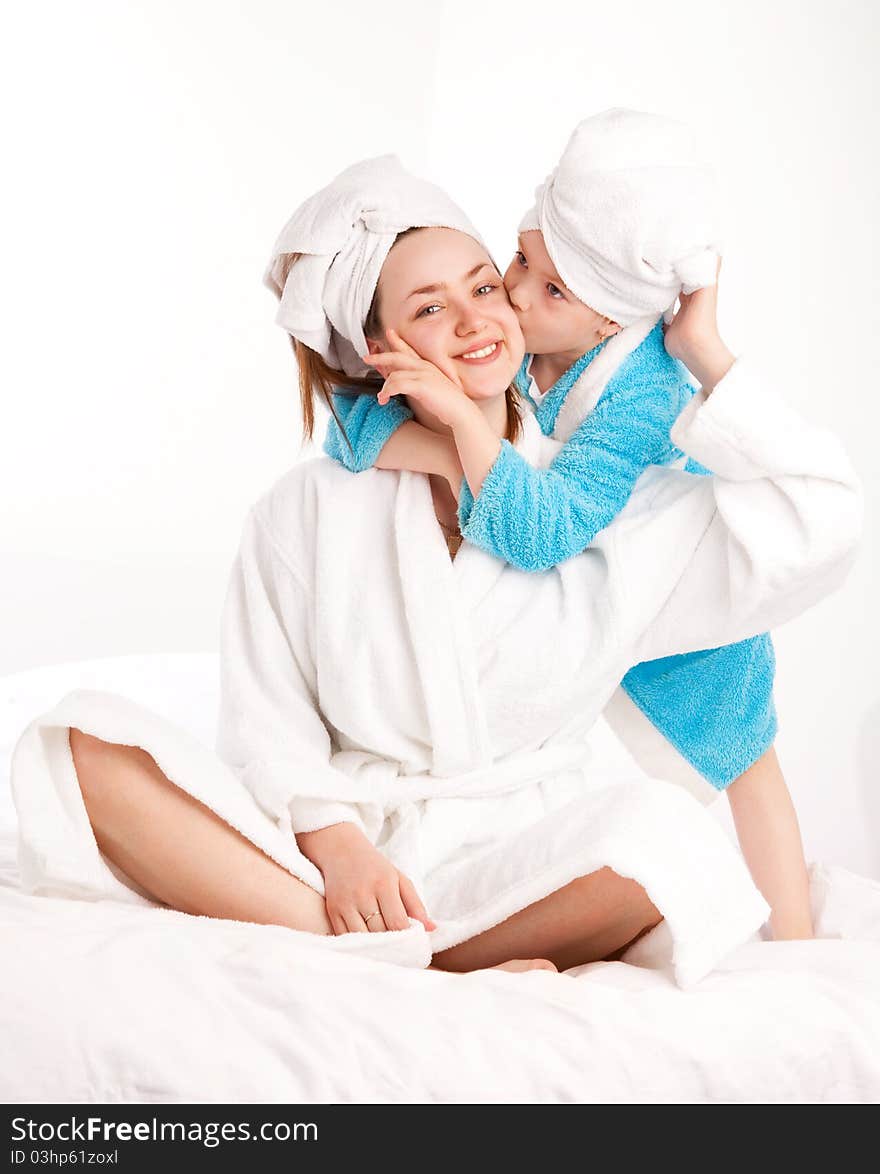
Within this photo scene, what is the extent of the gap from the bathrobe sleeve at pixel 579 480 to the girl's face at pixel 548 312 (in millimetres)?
70

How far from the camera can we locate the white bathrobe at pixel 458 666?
150cm

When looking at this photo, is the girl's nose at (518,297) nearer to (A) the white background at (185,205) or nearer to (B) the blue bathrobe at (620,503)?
(B) the blue bathrobe at (620,503)

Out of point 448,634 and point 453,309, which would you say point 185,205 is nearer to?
point 453,309

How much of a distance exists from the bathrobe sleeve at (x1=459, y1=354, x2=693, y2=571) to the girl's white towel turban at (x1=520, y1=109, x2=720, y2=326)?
0.10 m

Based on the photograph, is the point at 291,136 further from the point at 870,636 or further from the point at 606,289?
the point at 606,289

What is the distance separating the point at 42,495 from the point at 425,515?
2.25 meters

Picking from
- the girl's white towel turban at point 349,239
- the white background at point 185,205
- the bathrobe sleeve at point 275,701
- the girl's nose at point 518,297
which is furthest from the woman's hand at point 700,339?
the white background at point 185,205

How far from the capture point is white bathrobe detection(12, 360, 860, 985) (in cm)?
150

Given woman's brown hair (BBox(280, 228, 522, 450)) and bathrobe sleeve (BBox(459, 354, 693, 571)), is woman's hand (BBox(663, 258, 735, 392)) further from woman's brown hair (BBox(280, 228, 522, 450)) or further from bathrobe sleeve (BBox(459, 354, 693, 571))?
woman's brown hair (BBox(280, 228, 522, 450))

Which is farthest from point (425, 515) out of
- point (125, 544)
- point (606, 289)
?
point (125, 544)

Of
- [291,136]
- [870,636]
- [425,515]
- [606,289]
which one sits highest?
[291,136]

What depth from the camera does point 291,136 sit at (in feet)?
12.4

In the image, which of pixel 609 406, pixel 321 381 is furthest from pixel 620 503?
pixel 321 381

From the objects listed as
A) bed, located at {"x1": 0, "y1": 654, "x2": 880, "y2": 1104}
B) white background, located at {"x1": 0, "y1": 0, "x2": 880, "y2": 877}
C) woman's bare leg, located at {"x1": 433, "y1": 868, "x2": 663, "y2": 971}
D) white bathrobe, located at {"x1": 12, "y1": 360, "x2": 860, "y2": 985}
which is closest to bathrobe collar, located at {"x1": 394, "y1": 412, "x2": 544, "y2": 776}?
white bathrobe, located at {"x1": 12, "y1": 360, "x2": 860, "y2": 985}
